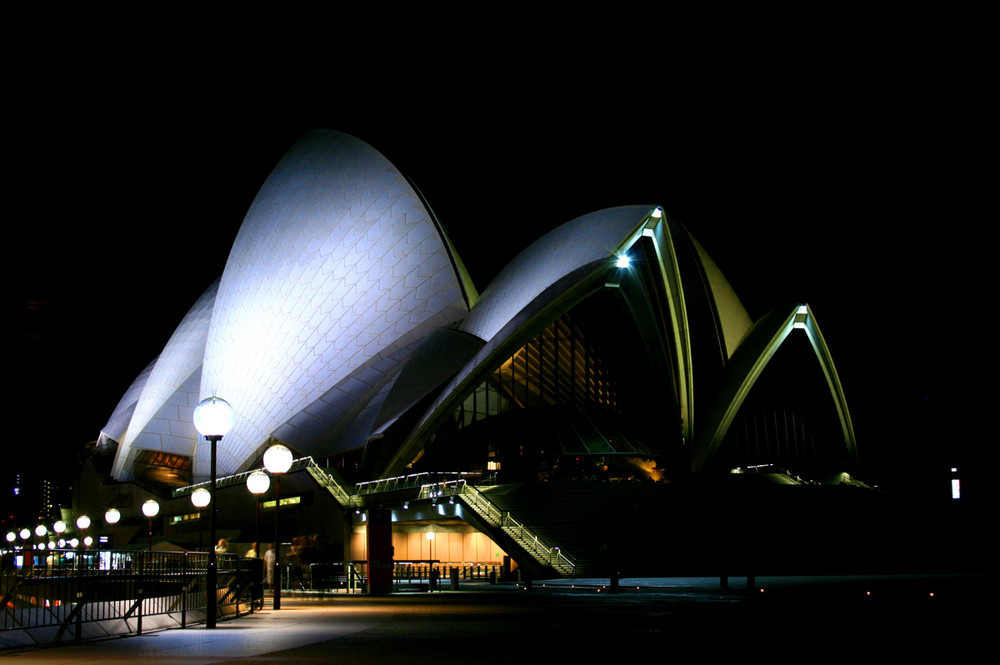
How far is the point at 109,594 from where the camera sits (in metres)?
12.2

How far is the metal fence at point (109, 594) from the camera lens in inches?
409

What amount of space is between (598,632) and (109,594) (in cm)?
622

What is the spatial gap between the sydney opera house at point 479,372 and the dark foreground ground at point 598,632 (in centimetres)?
1481

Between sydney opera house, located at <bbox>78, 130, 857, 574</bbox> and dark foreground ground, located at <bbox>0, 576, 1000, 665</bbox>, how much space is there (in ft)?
48.6

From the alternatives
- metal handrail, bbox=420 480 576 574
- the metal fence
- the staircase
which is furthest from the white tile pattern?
the metal fence

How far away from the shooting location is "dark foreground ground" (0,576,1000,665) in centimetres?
792

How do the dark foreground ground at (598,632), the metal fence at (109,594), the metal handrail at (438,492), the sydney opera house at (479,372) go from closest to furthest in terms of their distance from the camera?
the dark foreground ground at (598,632) → the metal fence at (109,594) → the metal handrail at (438,492) → the sydney opera house at (479,372)

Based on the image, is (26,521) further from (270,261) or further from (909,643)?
(909,643)

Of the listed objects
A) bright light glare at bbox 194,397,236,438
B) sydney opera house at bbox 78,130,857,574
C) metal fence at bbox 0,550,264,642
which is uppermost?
sydney opera house at bbox 78,130,857,574

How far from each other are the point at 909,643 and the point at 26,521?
279 ft

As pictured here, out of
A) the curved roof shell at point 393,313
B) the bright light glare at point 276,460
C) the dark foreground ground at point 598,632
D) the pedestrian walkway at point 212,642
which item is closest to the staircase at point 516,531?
the curved roof shell at point 393,313

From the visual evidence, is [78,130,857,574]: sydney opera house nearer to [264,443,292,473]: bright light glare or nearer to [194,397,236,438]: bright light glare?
[264,443,292,473]: bright light glare

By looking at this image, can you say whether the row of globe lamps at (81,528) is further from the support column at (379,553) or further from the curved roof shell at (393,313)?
the curved roof shell at (393,313)

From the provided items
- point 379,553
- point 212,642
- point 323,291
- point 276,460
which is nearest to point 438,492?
point 379,553
